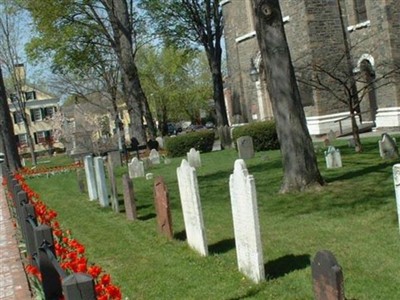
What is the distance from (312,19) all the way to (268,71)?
17203mm

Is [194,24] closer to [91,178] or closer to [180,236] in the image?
[91,178]

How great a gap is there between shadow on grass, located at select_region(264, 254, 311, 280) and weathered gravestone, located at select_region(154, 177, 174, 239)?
7.56ft

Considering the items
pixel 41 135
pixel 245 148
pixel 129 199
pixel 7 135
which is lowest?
pixel 129 199

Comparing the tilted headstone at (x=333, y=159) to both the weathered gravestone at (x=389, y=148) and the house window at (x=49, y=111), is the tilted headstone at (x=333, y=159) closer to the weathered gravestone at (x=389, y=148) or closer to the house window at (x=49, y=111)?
the weathered gravestone at (x=389, y=148)

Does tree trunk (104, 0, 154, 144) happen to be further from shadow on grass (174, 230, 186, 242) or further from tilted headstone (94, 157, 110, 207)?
shadow on grass (174, 230, 186, 242)

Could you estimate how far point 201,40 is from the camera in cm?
3844

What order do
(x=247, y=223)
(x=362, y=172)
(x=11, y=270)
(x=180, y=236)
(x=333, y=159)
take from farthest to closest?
(x=333, y=159), (x=362, y=172), (x=180, y=236), (x=11, y=270), (x=247, y=223)

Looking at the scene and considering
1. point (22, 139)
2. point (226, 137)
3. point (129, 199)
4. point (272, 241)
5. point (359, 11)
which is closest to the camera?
point (272, 241)

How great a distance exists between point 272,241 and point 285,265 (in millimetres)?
1168

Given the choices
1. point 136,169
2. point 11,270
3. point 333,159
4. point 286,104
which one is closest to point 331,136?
point 136,169

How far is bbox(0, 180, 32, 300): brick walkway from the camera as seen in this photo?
7250 mm

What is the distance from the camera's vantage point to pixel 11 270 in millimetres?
8500

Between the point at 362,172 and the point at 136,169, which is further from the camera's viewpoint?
the point at 136,169

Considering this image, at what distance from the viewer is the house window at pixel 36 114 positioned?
77.0 m
